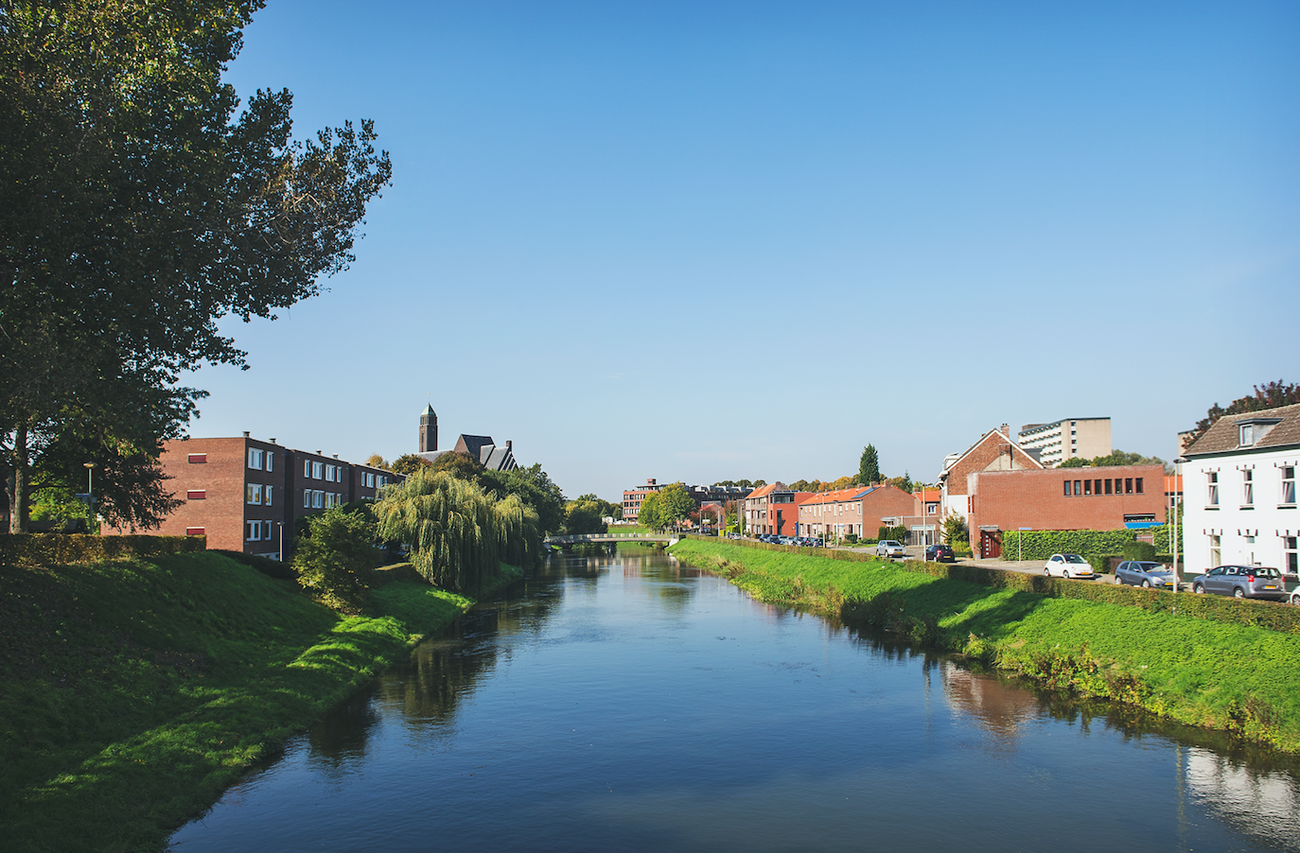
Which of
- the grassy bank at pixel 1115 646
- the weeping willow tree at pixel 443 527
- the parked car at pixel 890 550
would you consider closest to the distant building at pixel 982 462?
the parked car at pixel 890 550

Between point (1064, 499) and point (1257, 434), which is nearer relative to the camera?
point (1257, 434)

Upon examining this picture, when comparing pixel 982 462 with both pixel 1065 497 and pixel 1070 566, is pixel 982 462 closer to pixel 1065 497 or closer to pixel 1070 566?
pixel 1065 497

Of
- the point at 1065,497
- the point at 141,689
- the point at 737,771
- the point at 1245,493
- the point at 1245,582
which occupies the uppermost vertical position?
the point at 1245,493

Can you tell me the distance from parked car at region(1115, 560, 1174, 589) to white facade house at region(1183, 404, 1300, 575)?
9.51ft

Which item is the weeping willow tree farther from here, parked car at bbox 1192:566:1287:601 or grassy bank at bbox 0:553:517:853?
parked car at bbox 1192:566:1287:601

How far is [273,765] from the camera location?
65.6ft

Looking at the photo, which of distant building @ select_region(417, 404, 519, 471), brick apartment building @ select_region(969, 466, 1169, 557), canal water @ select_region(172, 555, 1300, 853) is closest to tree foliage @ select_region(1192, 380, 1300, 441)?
brick apartment building @ select_region(969, 466, 1169, 557)

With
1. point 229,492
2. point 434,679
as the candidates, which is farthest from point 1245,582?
point 229,492

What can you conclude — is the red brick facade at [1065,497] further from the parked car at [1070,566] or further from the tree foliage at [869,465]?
the tree foliage at [869,465]

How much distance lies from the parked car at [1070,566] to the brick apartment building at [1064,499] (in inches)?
707

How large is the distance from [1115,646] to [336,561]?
32.8 metres

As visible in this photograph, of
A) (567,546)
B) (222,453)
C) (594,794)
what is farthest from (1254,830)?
(567,546)

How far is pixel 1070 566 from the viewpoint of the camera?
155 ft

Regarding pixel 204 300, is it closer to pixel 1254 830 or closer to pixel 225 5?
pixel 225 5
